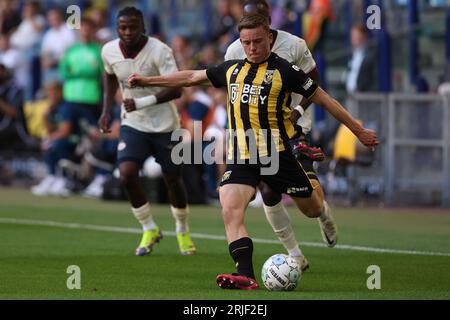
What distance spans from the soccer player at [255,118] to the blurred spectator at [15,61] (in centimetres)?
1660

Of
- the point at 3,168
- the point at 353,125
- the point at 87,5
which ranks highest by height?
the point at 87,5

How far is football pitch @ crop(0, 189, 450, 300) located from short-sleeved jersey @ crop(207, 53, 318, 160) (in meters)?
1.20

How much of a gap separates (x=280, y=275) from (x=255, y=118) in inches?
52.0

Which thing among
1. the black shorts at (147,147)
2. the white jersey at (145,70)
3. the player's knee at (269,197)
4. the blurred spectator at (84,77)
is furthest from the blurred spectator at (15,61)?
the player's knee at (269,197)

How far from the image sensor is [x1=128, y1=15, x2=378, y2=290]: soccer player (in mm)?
10203

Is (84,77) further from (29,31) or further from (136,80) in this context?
(136,80)

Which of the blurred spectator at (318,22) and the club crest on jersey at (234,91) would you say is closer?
the club crest on jersey at (234,91)

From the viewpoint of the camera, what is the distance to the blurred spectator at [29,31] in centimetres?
2811

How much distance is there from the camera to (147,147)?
45.1 feet

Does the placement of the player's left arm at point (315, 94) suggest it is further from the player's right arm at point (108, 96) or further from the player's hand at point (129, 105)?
the player's right arm at point (108, 96)
